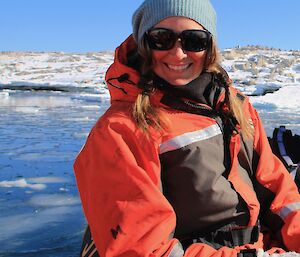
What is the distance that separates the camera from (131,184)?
144cm

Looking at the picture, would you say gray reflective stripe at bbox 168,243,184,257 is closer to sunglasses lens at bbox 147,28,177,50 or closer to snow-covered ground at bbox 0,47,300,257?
sunglasses lens at bbox 147,28,177,50

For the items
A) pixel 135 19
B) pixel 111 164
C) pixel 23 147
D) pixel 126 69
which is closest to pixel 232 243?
pixel 111 164

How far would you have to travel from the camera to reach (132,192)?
1.44 meters

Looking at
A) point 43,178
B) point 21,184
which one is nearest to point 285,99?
point 43,178

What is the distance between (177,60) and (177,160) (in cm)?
38

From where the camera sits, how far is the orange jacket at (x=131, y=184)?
55.2 inches

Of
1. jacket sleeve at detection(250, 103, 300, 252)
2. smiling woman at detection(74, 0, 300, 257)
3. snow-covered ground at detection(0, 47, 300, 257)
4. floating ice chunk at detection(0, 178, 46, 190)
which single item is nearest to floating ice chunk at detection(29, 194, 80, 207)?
snow-covered ground at detection(0, 47, 300, 257)

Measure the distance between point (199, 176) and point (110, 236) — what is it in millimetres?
379

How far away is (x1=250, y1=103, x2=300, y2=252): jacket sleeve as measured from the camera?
1.81 m

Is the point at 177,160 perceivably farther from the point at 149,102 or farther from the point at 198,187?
the point at 149,102

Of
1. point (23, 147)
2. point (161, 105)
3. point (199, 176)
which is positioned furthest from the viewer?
point (23, 147)

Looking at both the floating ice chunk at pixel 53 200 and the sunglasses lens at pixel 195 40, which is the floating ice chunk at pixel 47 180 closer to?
the floating ice chunk at pixel 53 200

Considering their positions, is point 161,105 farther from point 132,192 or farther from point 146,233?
point 146,233

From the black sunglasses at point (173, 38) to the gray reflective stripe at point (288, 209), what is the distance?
0.74 metres
